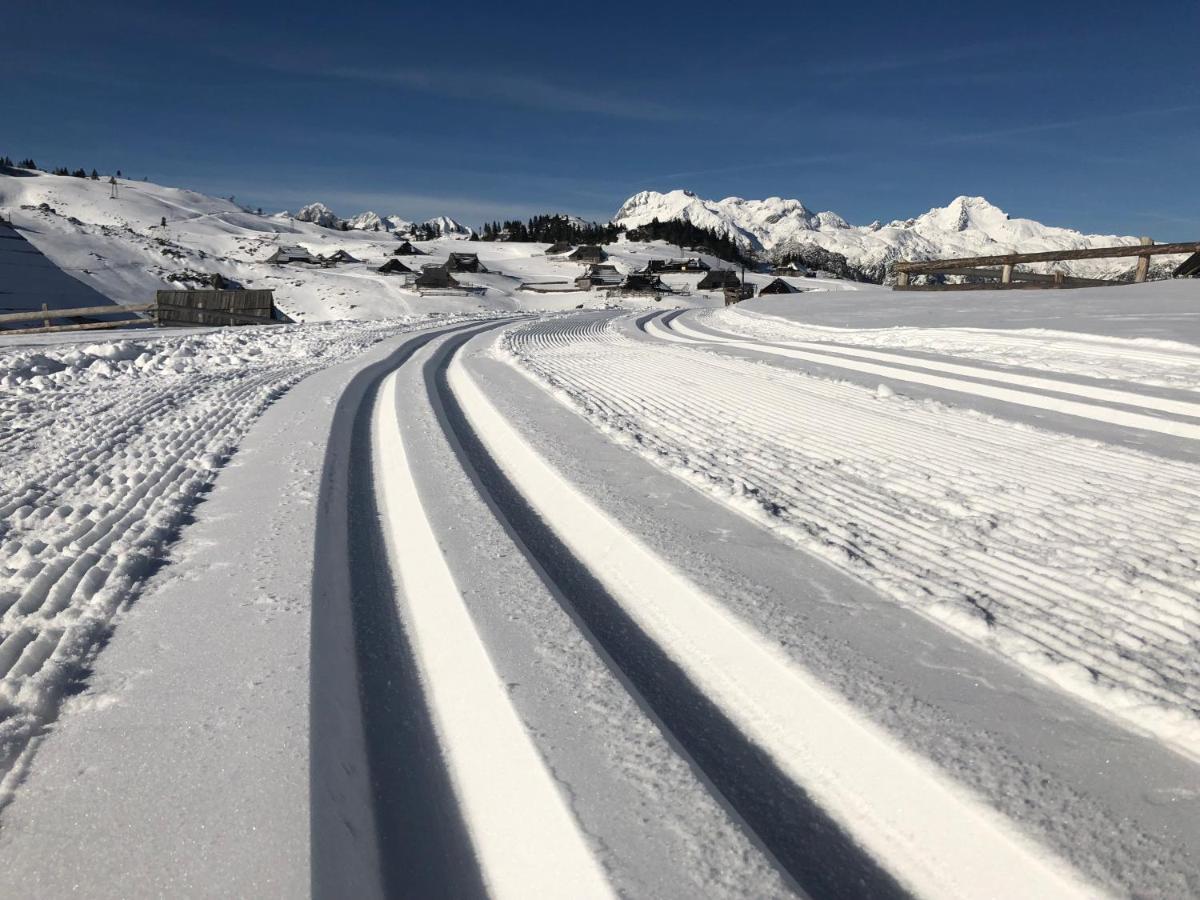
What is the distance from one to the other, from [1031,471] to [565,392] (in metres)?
4.30

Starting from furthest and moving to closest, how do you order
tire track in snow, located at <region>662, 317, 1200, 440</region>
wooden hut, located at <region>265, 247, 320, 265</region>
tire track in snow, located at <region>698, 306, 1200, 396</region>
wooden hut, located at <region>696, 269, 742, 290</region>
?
wooden hut, located at <region>265, 247, 320, 265</region>, wooden hut, located at <region>696, 269, 742, 290</region>, tire track in snow, located at <region>698, 306, 1200, 396</region>, tire track in snow, located at <region>662, 317, 1200, 440</region>

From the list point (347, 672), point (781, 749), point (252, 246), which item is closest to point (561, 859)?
point (781, 749)

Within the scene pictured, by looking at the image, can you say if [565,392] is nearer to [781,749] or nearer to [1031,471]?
[1031,471]

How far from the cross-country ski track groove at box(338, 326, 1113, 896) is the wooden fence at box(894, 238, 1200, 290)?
556 inches

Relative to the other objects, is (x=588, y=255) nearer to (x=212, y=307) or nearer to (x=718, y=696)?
(x=212, y=307)

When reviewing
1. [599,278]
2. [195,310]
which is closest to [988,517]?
[195,310]

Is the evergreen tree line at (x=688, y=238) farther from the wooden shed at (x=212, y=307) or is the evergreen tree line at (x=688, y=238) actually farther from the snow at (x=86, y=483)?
the snow at (x=86, y=483)

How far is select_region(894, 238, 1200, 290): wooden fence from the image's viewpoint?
1380 cm

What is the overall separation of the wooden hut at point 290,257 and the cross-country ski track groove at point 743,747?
79.9 meters

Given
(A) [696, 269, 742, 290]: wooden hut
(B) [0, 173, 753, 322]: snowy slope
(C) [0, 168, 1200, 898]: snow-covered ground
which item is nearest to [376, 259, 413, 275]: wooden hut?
(B) [0, 173, 753, 322]: snowy slope

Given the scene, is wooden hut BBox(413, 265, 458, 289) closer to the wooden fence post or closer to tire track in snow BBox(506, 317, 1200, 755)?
the wooden fence post

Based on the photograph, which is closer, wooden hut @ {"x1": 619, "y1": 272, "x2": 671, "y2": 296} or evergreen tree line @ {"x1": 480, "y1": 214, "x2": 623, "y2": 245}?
wooden hut @ {"x1": 619, "y1": 272, "x2": 671, "y2": 296}

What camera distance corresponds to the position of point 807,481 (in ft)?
13.1

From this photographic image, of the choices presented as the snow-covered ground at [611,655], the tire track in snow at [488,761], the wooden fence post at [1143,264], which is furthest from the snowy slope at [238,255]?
the tire track in snow at [488,761]
